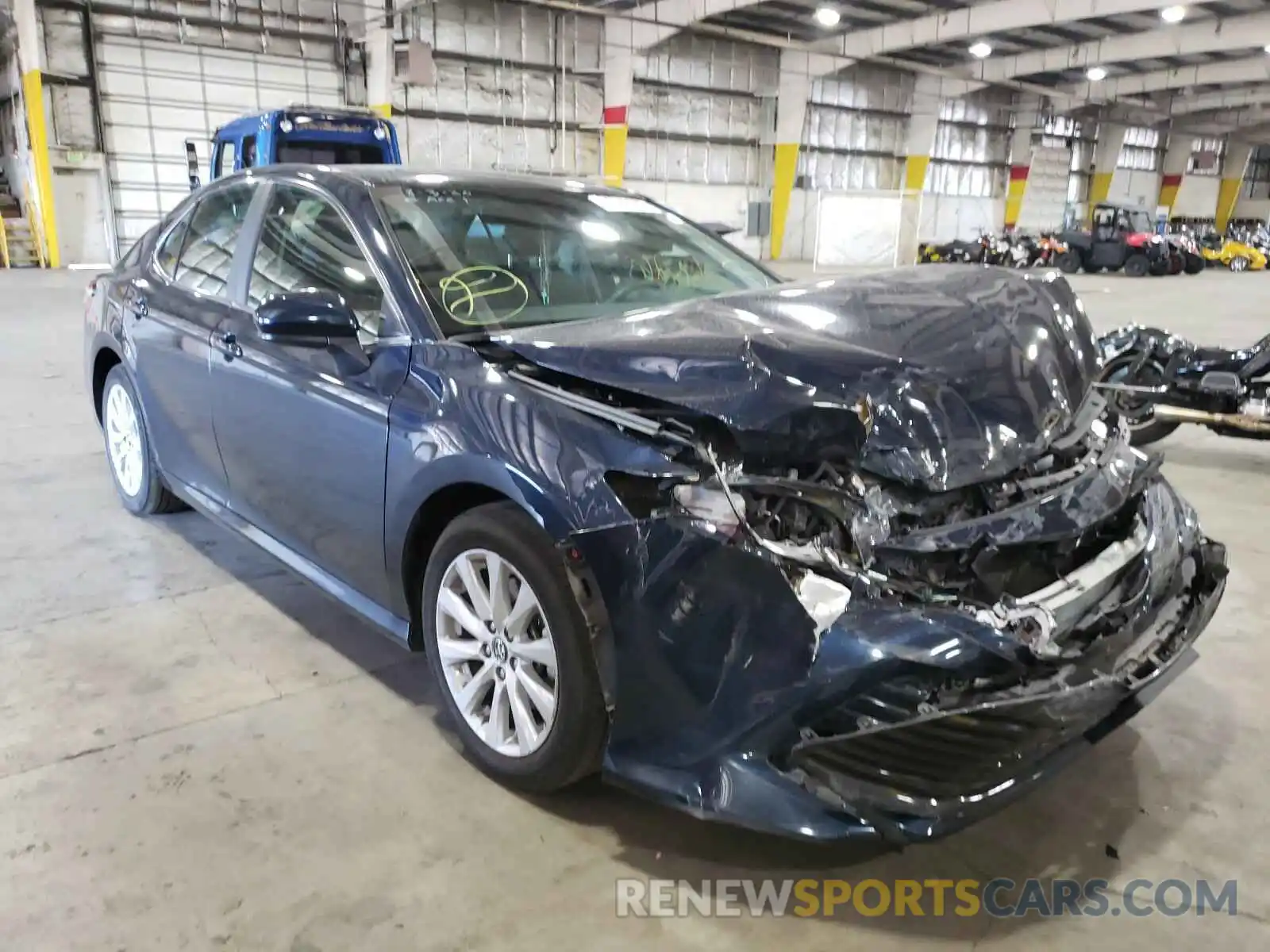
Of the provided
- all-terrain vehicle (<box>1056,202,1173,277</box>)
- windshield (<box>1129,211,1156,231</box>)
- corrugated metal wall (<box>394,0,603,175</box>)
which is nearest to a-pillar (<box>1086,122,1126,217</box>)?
windshield (<box>1129,211,1156,231</box>)

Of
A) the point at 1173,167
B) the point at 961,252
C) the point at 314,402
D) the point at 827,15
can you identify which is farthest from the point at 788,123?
the point at 314,402

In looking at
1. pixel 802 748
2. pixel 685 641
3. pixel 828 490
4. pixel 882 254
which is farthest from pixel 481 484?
pixel 882 254

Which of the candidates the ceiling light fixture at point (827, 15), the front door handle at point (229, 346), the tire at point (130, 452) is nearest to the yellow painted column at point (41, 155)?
the ceiling light fixture at point (827, 15)

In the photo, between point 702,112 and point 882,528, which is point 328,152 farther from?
point 702,112

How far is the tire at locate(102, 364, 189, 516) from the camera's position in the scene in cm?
383

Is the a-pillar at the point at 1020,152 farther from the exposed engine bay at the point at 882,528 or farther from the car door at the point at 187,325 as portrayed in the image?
the exposed engine bay at the point at 882,528

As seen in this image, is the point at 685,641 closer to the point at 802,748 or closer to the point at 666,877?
the point at 802,748

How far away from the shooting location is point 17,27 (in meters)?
15.9

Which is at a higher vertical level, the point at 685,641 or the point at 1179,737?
the point at 685,641

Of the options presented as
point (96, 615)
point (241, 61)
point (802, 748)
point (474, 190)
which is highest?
point (241, 61)

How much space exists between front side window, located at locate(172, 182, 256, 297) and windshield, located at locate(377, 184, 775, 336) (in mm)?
761

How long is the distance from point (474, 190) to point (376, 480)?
3.36ft

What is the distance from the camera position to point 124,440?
13.3 feet

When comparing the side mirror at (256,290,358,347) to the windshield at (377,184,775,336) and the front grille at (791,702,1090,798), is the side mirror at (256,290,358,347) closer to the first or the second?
the windshield at (377,184,775,336)
